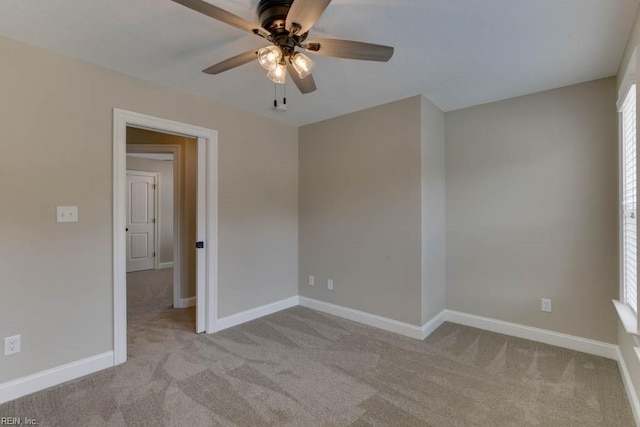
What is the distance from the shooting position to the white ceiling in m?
1.73

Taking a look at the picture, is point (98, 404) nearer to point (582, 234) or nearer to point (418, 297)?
point (418, 297)

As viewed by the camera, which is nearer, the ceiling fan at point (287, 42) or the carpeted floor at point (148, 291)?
the ceiling fan at point (287, 42)

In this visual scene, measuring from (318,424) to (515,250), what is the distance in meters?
2.48

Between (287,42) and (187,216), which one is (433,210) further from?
(187,216)

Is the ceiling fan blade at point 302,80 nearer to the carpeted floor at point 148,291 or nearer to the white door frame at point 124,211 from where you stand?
the white door frame at point 124,211

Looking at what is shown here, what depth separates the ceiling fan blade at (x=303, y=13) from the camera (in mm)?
1276

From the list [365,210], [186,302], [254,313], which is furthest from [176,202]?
[365,210]

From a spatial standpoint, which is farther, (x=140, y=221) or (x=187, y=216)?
(x=140, y=221)

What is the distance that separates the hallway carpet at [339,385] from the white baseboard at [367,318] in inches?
5.2

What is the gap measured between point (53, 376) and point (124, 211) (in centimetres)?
129

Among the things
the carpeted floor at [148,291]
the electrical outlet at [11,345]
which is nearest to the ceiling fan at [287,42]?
the electrical outlet at [11,345]

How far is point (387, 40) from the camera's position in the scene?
6.72 feet

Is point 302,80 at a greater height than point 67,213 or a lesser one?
greater

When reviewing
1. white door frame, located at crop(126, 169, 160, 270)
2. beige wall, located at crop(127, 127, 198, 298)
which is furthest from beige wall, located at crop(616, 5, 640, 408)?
white door frame, located at crop(126, 169, 160, 270)
